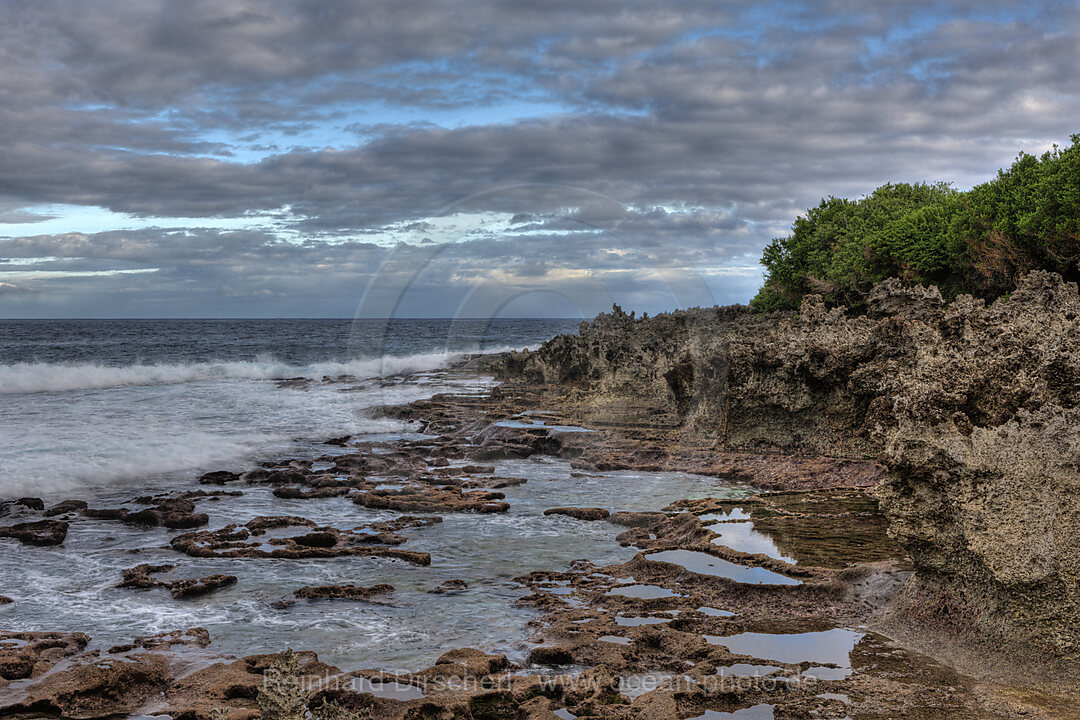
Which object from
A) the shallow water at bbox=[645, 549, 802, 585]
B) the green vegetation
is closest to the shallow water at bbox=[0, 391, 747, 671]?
the shallow water at bbox=[645, 549, 802, 585]

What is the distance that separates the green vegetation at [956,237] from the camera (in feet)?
77.0

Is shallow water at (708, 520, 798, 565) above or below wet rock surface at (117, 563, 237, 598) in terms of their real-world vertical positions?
above

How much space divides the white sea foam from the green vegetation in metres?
26.5

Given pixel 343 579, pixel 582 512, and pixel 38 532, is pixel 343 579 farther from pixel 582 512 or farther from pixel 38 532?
pixel 38 532

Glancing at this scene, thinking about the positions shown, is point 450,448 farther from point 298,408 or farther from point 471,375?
point 471,375

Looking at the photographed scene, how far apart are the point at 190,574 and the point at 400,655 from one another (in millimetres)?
4073

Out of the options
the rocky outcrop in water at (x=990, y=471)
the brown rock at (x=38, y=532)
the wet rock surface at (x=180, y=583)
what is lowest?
the brown rock at (x=38, y=532)

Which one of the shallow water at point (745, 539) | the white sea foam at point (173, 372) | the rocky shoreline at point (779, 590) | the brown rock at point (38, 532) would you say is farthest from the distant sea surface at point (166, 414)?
the shallow water at point (745, 539)

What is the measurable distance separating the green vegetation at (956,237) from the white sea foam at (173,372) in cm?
2650

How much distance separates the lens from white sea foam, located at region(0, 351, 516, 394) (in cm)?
3969

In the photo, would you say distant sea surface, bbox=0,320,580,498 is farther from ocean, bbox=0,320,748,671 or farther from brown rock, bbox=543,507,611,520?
brown rock, bbox=543,507,611,520

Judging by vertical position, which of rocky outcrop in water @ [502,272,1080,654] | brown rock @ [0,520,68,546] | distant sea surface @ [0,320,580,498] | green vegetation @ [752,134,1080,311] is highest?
green vegetation @ [752,134,1080,311]

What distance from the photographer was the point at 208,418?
25547 mm

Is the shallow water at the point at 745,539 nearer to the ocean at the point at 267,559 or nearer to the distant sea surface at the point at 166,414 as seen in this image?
the ocean at the point at 267,559
